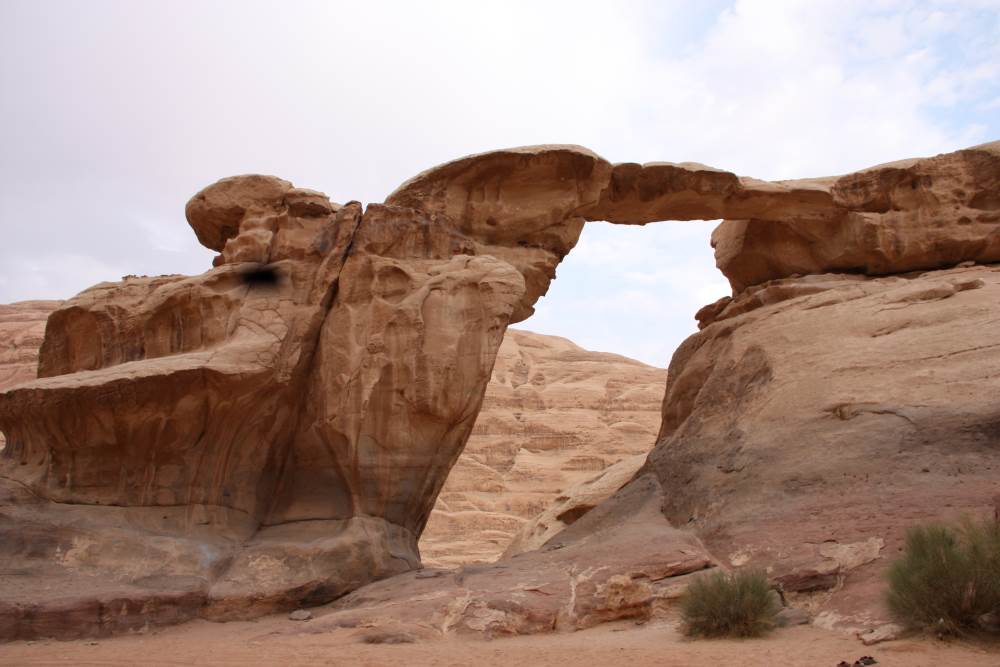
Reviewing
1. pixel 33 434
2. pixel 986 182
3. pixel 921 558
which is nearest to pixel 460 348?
pixel 33 434

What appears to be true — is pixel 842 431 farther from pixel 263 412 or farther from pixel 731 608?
pixel 263 412

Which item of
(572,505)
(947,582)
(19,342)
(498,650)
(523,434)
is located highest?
(19,342)

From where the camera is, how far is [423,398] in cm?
1141

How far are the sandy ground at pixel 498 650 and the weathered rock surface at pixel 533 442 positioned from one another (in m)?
16.9

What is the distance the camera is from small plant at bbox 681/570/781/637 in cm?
758

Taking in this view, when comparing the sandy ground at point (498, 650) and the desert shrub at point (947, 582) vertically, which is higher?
the desert shrub at point (947, 582)

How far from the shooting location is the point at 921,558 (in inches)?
278

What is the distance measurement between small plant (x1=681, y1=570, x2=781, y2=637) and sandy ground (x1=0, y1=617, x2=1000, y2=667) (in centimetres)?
14

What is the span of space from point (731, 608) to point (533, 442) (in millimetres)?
27381

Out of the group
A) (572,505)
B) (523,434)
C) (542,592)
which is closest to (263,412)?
(542,592)

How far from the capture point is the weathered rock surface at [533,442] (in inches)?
1160

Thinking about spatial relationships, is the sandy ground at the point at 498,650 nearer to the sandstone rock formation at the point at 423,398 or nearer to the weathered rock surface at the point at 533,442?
the sandstone rock formation at the point at 423,398

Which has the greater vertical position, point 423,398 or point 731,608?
point 423,398

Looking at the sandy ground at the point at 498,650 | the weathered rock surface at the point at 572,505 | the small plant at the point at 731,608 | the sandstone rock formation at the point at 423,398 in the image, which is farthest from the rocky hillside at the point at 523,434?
the small plant at the point at 731,608
